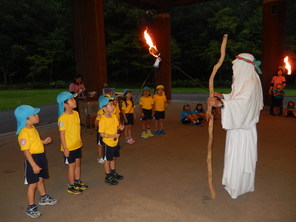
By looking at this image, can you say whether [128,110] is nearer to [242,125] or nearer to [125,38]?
[242,125]

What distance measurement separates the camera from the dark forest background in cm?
3192

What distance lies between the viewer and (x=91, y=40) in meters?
10.6

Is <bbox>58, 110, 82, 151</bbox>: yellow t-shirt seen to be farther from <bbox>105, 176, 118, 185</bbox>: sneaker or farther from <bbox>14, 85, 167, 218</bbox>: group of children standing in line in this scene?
<bbox>105, 176, 118, 185</bbox>: sneaker

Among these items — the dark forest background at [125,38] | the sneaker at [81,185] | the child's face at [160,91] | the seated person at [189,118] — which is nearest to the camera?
the sneaker at [81,185]

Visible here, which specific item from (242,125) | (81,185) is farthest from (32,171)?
(242,125)

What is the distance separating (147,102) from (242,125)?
461 centimetres

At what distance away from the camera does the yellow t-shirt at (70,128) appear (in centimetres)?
431

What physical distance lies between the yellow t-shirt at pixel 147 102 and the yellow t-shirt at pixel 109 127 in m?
3.51

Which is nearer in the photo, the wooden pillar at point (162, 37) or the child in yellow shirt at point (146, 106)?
the child in yellow shirt at point (146, 106)

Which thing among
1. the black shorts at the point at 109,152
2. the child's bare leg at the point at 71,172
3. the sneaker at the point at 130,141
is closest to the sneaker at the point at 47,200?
the child's bare leg at the point at 71,172

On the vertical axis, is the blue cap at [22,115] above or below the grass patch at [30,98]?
above

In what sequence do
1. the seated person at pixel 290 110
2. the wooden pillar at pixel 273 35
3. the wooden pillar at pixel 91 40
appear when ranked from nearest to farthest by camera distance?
the wooden pillar at pixel 91 40
the seated person at pixel 290 110
the wooden pillar at pixel 273 35

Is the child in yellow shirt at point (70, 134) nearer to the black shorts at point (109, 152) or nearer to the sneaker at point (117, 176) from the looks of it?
the black shorts at point (109, 152)

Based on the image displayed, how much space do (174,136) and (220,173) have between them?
3.18 m
